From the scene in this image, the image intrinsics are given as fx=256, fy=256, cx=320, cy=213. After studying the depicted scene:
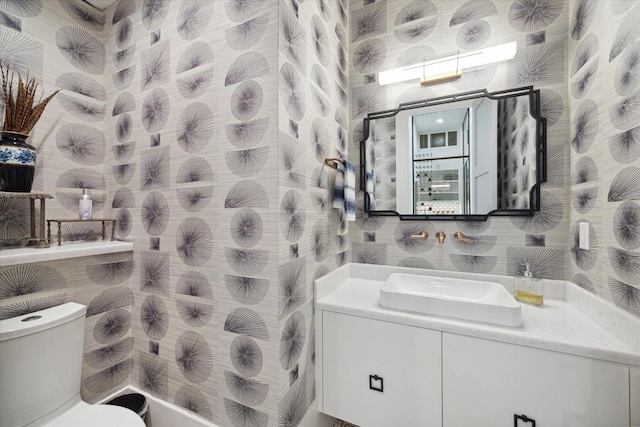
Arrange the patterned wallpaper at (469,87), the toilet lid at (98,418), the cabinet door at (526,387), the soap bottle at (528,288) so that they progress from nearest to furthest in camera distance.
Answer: the cabinet door at (526,387)
the toilet lid at (98,418)
the soap bottle at (528,288)
the patterned wallpaper at (469,87)

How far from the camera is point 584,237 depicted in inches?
48.2

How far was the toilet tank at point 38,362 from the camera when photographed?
0.98 metres

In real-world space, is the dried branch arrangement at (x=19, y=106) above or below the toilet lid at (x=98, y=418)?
above

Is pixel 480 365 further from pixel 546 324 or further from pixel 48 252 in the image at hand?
pixel 48 252

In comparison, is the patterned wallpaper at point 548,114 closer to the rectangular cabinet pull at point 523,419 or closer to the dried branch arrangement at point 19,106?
the rectangular cabinet pull at point 523,419

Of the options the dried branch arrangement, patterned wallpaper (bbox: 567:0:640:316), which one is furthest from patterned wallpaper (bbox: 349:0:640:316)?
the dried branch arrangement

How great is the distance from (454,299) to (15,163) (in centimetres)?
203

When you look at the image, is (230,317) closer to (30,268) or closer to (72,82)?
(30,268)

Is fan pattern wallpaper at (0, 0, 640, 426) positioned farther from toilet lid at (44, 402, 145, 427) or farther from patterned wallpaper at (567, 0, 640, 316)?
toilet lid at (44, 402, 145, 427)

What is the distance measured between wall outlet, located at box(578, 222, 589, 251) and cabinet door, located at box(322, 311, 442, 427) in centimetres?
84

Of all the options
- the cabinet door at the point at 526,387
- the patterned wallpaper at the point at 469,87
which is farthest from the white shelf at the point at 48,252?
the cabinet door at the point at 526,387

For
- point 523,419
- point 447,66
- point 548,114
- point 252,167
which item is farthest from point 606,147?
point 252,167

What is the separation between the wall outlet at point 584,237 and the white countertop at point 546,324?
208 millimetres

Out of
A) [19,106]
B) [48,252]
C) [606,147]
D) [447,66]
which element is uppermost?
[447,66]
